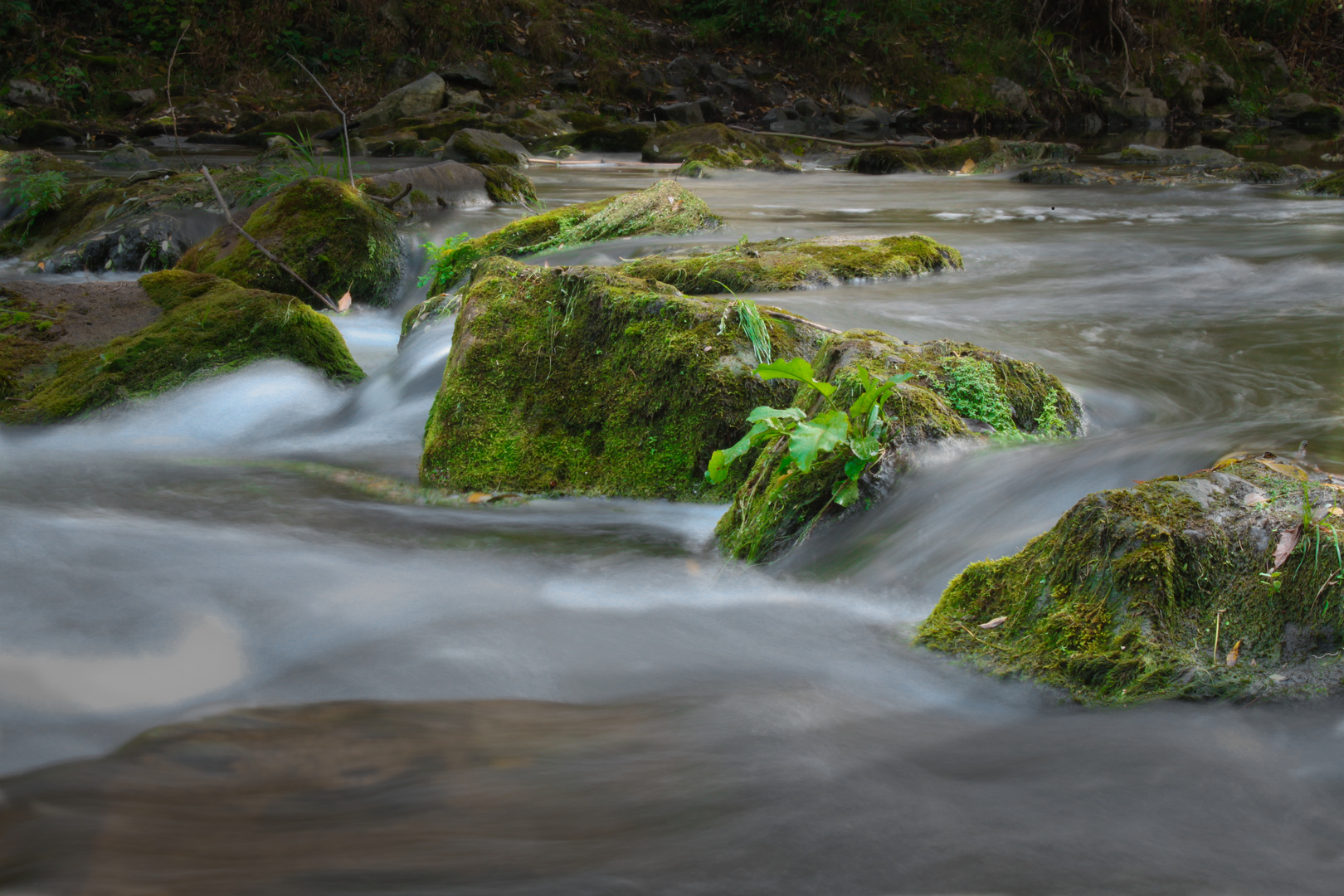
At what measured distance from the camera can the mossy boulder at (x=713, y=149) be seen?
1490cm

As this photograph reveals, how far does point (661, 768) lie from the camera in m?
2.11

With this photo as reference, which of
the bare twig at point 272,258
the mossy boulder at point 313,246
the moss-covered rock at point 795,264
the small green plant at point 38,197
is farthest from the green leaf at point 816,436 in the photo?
the small green plant at point 38,197

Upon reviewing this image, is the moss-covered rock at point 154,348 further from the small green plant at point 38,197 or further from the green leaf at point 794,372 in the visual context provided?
the small green plant at point 38,197

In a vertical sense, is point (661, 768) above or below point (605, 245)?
below

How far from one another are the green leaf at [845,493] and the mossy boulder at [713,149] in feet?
40.2

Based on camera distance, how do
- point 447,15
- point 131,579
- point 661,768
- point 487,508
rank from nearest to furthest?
point 661,768 → point 131,579 → point 487,508 → point 447,15

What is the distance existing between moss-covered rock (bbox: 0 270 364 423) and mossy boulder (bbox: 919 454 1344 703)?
3981mm

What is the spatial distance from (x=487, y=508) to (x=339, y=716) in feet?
4.48

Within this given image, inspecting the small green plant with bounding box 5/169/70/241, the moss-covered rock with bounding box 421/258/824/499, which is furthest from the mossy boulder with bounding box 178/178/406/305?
the moss-covered rock with bounding box 421/258/824/499

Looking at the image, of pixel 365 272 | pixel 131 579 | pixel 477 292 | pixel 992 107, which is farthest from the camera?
pixel 992 107

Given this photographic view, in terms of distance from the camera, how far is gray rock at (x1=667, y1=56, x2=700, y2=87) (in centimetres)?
2258

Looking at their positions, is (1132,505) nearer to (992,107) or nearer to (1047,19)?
(992,107)

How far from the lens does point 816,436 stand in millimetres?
2666

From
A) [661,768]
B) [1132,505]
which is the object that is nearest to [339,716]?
[661,768]
